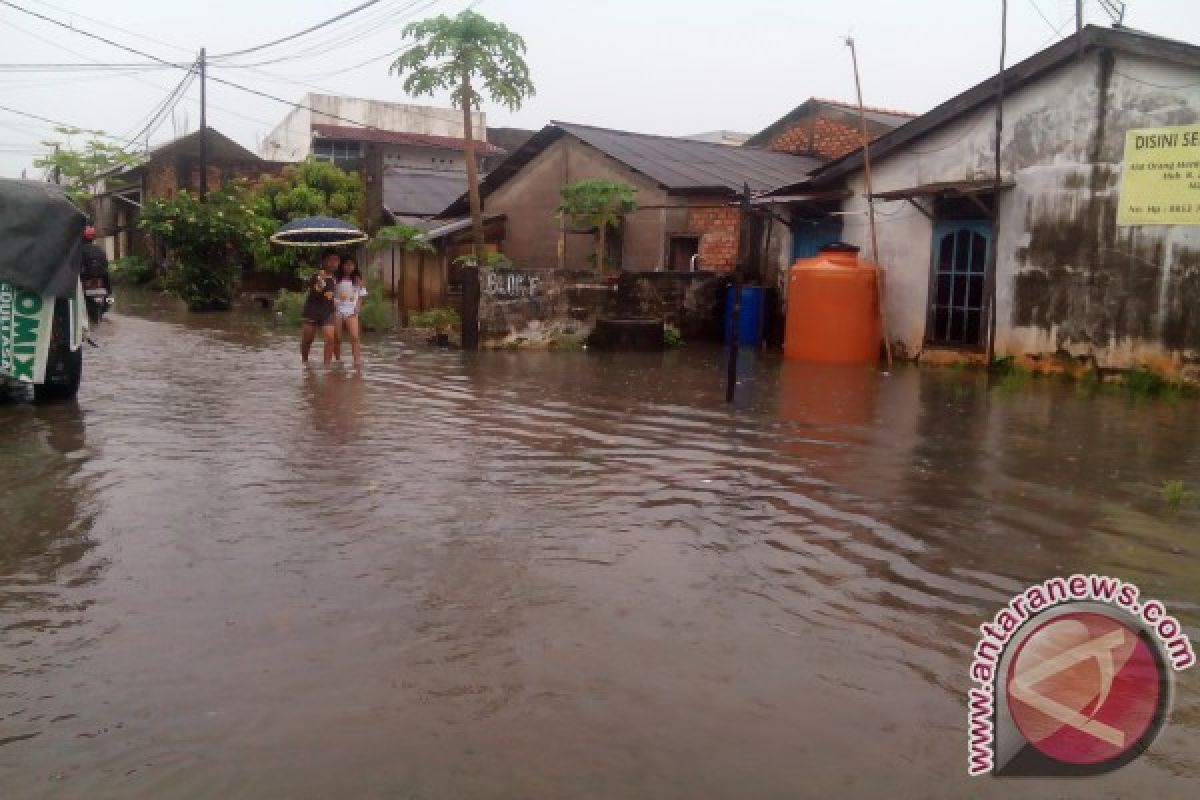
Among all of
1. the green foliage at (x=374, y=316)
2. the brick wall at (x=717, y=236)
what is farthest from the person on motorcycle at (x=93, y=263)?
the brick wall at (x=717, y=236)

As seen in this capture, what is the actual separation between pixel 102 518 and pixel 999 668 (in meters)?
4.26

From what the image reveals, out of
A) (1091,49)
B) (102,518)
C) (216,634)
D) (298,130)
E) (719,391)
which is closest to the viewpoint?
(216,634)

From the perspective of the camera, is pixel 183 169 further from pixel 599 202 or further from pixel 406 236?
pixel 599 202

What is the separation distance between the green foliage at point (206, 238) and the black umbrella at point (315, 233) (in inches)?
396

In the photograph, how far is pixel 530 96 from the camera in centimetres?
1847

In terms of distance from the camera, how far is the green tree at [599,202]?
1725 centimetres

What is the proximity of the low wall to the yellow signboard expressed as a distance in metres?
7.03

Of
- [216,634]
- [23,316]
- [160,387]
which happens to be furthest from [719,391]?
[216,634]

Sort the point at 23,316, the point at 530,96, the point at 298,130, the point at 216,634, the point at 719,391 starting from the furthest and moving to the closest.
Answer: the point at 298,130, the point at 530,96, the point at 719,391, the point at 23,316, the point at 216,634

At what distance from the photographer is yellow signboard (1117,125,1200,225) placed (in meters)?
11.2

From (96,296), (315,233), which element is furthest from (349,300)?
(96,296)

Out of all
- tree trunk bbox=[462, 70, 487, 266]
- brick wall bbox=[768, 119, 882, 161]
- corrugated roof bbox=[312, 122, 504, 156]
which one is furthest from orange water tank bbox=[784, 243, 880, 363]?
corrugated roof bbox=[312, 122, 504, 156]

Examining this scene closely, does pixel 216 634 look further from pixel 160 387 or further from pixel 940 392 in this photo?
pixel 940 392

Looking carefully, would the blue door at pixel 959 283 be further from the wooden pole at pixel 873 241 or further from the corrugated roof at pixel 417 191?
the corrugated roof at pixel 417 191
